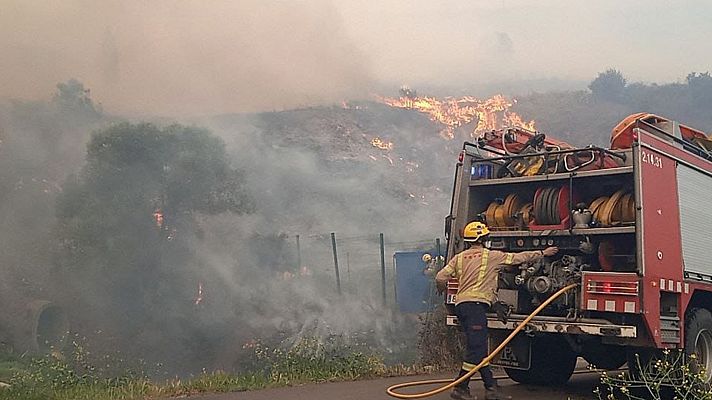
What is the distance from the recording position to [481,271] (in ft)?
23.9

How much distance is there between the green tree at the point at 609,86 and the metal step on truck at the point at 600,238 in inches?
2344

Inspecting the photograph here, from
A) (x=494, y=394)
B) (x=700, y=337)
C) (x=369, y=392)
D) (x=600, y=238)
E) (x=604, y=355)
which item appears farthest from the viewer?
(x=604, y=355)

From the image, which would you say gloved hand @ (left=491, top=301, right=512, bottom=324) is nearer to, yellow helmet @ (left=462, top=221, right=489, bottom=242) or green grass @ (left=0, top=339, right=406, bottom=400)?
yellow helmet @ (left=462, top=221, right=489, bottom=242)

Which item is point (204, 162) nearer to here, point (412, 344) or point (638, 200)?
point (412, 344)

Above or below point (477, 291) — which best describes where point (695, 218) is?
above

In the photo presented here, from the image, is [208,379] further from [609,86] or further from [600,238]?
[609,86]

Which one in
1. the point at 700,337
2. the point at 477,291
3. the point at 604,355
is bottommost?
the point at 604,355

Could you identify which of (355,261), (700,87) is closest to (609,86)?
(700,87)

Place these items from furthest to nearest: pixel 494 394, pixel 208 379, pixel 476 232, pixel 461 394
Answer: pixel 208 379, pixel 476 232, pixel 461 394, pixel 494 394

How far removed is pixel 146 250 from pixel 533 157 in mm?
12811

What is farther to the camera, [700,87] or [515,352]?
[700,87]

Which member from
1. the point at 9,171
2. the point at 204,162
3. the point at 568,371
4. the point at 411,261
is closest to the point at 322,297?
the point at 411,261

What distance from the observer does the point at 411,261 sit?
54.0 ft

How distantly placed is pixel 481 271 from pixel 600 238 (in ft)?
4.77
